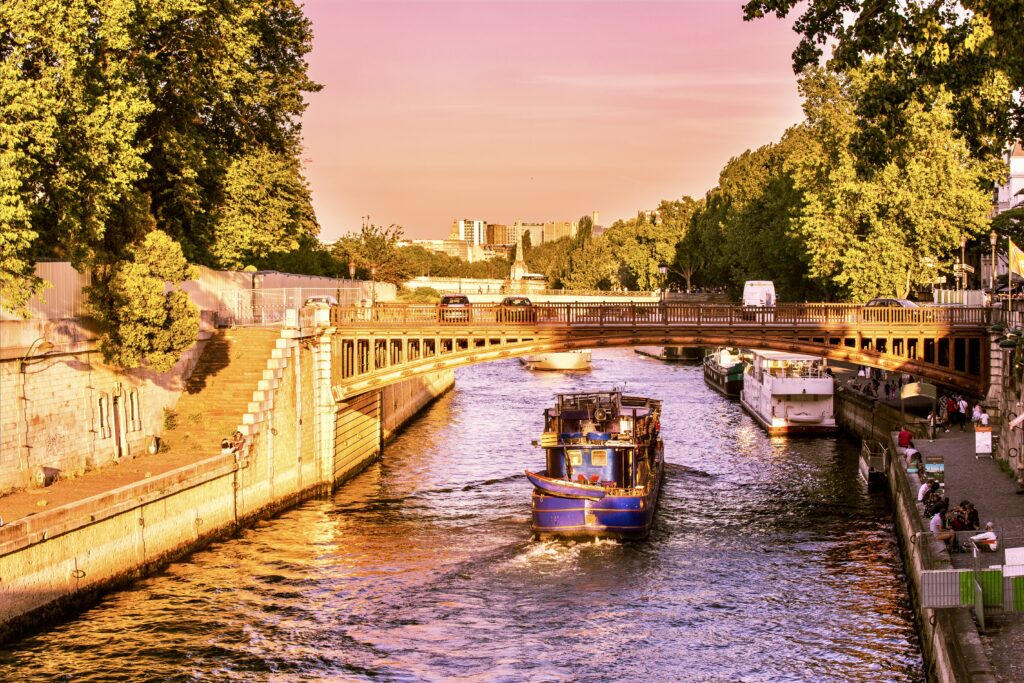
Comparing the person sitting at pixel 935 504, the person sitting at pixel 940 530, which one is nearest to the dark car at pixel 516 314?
the person sitting at pixel 935 504

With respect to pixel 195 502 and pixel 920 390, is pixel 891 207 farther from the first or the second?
pixel 195 502

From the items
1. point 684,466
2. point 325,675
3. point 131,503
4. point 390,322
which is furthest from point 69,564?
point 684,466

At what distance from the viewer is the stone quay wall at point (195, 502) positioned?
1063 inches

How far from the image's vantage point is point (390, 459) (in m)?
54.6

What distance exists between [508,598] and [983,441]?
61.2ft

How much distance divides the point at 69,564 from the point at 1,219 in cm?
878

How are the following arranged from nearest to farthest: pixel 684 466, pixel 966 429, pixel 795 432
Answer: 1. pixel 966 429
2. pixel 684 466
3. pixel 795 432

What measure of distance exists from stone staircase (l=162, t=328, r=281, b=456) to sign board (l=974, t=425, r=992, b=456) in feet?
85.1

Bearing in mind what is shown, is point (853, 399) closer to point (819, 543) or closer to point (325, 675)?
point (819, 543)

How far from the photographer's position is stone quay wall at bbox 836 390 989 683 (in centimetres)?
1969

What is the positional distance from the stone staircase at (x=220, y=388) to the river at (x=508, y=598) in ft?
13.9

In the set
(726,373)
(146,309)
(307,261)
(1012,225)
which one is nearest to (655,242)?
(307,261)

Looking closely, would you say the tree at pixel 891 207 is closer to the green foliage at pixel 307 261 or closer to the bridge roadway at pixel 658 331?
the bridge roadway at pixel 658 331

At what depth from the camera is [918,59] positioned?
104 feet
